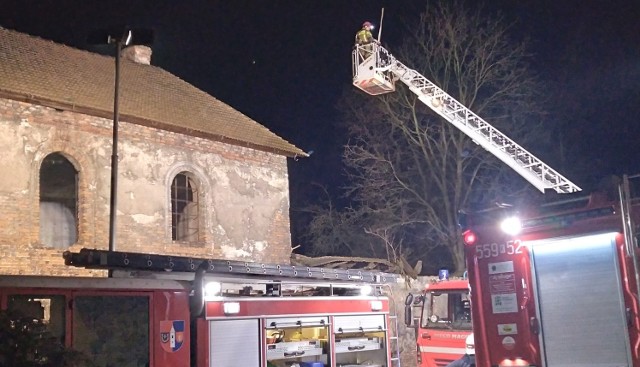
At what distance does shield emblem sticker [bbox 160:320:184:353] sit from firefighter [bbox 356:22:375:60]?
491 inches

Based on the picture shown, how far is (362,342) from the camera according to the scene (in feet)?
36.6

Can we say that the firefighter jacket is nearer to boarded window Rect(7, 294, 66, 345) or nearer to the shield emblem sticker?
the shield emblem sticker

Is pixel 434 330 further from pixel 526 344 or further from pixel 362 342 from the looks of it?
pixel 526 344

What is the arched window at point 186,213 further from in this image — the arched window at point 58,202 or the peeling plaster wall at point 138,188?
the arched window at point 58,202

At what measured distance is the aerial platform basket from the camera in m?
19.1

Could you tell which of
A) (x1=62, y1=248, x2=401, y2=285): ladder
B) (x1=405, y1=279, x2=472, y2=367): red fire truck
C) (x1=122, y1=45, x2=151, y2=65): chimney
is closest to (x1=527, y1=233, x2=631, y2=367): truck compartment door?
(x1=62, y1=248, x2=401, y2=285): ladder

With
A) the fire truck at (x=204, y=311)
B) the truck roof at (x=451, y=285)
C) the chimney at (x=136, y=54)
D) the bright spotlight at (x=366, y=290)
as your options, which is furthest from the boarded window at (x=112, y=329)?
the chimney at (x=136, y=54)

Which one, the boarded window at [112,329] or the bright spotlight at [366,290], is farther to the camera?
the bright spotlight at [366,290]

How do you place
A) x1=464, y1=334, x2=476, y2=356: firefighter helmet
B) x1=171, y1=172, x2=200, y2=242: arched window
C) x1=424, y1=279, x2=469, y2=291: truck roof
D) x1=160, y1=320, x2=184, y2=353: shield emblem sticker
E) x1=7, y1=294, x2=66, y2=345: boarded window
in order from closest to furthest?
x1=7, y1=294, x2=66, y2=345: boarded window, x1=160, y1=320, x2=184, y2=353: shield emblem sticker, x1=464, y1=334, x2=476, y2=356: firefighter helmet, x1=424, y1=279, x2=469, y2=291: truck roof, x1=171, y1=172, x2=200, y2=242: arched window

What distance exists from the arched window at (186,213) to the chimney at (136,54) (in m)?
5.31

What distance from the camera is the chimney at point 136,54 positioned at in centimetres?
2108

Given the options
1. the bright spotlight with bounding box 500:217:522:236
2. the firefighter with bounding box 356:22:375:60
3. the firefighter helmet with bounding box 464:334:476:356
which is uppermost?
the firefighter with bounding box 356:22:375:60

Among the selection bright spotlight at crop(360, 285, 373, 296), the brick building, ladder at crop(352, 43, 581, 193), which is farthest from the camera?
ladder at crop(352, 43, 581, 193)

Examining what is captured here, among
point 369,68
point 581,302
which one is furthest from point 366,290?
point 369,68
